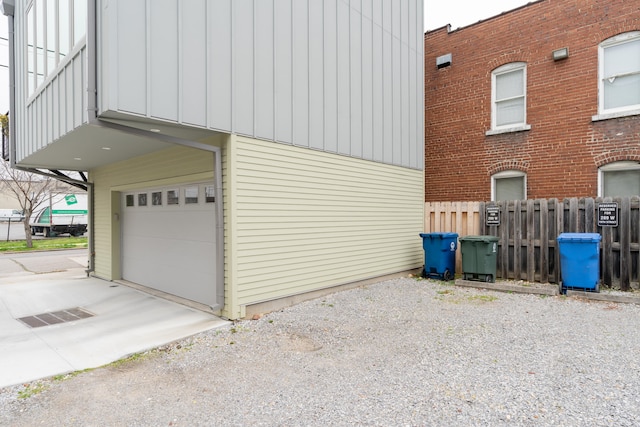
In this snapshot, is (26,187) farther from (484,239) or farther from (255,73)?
(484,239)

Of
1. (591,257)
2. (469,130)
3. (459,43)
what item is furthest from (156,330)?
(459,43)

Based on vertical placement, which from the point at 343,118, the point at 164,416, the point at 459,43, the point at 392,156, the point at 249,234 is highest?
the point at 459,43

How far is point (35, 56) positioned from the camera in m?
7.38

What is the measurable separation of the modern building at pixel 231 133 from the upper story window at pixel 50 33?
0.05m

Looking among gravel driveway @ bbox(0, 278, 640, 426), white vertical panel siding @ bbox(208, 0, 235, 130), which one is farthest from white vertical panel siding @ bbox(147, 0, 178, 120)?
gravel driveway @ bbox(0, 278, 640, 426)

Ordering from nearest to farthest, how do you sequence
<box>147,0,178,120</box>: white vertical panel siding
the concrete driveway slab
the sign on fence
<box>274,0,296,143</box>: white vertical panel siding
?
the concrete driveway slab
<box>147,0,178,120</box>: white vertical panel siding
<box>274,0,296,143</box>: white vertical panel siding
the sign on fence

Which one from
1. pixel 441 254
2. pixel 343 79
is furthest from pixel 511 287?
pixel 343 79

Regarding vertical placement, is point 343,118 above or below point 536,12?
below

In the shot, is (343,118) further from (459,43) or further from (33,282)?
(33,282)

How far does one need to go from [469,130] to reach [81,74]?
368 inches

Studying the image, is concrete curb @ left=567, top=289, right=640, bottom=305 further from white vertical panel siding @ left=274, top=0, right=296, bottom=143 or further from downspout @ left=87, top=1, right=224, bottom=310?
Answer: downspout @ left=87, top=1, right=224, bottom=310

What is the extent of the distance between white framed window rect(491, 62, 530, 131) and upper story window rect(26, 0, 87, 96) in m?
9.58

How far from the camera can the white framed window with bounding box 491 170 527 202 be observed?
32.6 ft

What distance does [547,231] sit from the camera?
7.83 m
